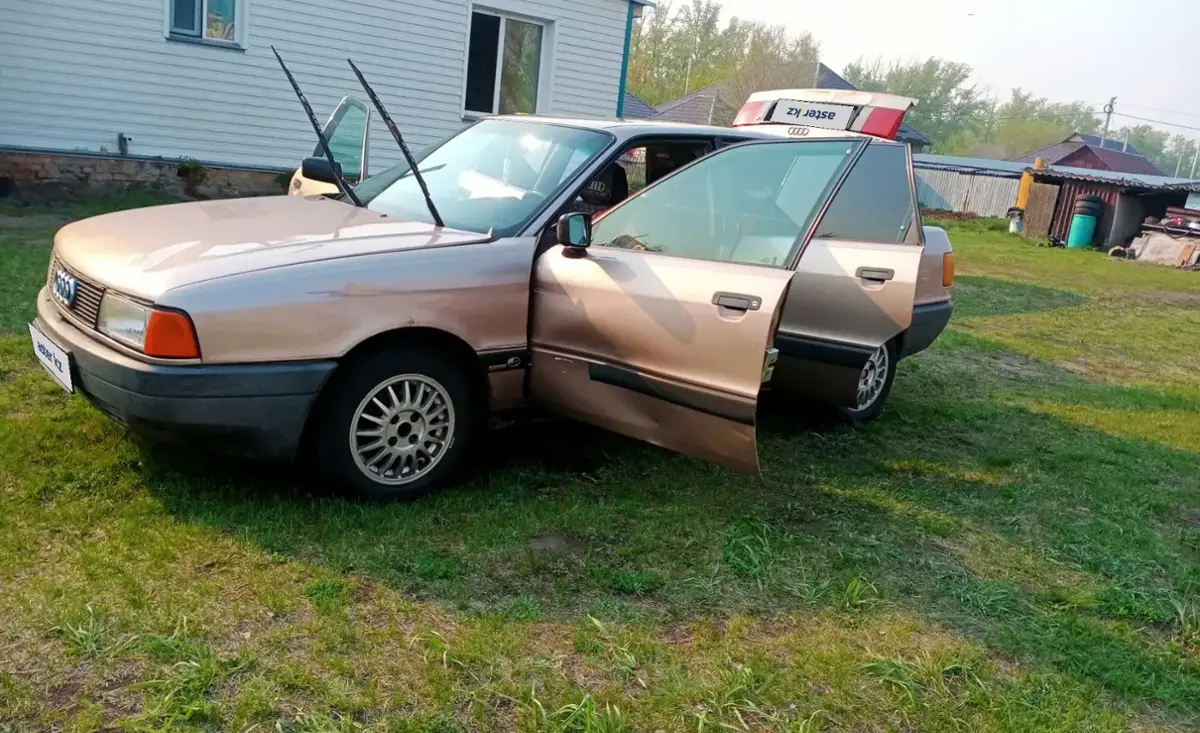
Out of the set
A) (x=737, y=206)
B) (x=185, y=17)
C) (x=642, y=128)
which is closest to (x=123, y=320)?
(x=642, y=128)

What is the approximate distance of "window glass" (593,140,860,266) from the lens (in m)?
4.06

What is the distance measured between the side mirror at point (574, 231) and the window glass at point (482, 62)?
10.5 metres

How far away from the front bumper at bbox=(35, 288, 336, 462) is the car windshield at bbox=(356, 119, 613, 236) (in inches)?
46.5

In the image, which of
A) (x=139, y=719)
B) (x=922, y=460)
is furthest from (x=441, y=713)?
(x=922, y=460)

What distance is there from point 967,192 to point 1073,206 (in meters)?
9.48

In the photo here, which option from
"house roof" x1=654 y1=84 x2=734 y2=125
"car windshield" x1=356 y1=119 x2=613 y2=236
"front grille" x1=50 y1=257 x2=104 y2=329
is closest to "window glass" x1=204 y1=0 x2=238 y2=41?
"car windshield" x1=356 y1=119 x2=613 y2=236

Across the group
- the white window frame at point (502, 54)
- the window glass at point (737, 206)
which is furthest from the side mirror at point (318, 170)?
the white window frame at point (502, 54)

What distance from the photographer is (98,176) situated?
35.9 feet

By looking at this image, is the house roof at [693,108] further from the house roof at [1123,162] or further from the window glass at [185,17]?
the window glass at [185,17]

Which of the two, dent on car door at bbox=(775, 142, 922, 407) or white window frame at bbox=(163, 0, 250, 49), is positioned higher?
white window frame at bbox=(163, 0, 250, 49)

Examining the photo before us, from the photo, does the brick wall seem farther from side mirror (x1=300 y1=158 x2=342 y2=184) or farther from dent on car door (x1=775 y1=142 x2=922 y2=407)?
dent on car door (x1=775 y1=142 x2=922 y2=407)

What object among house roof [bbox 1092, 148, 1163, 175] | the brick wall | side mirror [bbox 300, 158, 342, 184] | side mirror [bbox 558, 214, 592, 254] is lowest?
the brick wall

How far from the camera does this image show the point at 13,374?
4.76 meters

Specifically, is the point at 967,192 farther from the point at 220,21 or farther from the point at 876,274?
the point at 876,274
